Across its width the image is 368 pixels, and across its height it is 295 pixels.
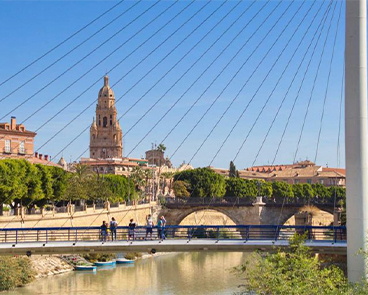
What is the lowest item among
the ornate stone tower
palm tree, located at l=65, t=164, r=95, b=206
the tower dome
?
palm tree, located at l=65, t=164, r=95, b=206

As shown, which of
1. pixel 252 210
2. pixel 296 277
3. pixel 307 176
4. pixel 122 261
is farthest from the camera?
pixel 307 176

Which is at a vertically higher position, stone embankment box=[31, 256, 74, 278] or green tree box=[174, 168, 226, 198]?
green tree box=[174, 168, 226, 198]

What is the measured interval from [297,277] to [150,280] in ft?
91.0

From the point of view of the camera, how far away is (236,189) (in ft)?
350

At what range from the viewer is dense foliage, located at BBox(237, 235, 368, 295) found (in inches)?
904

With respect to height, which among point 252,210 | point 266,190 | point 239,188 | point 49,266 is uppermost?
point 239,188

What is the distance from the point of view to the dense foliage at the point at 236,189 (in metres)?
100

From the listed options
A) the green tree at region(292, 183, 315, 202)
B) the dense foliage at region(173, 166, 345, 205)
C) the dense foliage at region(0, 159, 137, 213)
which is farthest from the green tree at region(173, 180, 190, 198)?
the green tree at region(292, 183, 315, 202)

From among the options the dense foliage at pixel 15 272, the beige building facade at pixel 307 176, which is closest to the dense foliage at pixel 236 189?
the beige building facade at pixel 307 176

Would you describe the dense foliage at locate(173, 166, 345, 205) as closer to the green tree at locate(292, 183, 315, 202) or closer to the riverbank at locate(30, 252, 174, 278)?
the green tree at locate(292, 183, 315, 202)

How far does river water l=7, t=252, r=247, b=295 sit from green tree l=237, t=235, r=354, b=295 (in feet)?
35.1

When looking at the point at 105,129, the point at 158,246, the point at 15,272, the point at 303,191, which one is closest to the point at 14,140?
the point at 15,272

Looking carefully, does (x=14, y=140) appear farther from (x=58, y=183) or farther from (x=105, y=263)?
(x=105, y=263)

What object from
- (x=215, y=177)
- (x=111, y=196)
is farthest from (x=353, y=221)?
(x=215, y=177)
